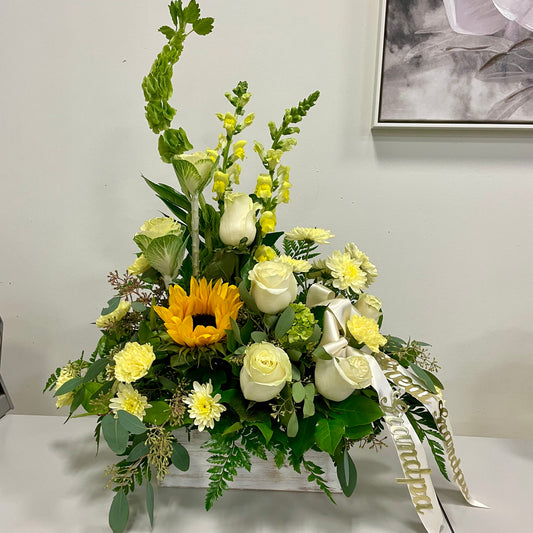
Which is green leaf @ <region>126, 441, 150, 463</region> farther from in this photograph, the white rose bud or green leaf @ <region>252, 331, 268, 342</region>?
the white rose bud

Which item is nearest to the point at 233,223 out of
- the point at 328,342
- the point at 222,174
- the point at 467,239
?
the point at 222,174

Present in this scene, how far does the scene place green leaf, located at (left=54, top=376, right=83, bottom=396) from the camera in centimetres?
59

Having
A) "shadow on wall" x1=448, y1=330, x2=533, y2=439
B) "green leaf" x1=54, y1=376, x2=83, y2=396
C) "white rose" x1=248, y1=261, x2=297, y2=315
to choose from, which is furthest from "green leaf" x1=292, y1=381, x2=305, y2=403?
"shadow on wall" x1=448, y1=330, x2=533, y2=439

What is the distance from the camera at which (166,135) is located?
0.63 metres

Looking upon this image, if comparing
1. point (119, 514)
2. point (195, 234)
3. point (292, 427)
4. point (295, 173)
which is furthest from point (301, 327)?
point (295, 173)

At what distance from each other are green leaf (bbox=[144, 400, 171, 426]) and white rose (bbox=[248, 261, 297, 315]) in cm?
18

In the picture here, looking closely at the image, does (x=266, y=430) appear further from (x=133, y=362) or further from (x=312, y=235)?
(x=312, y=235)

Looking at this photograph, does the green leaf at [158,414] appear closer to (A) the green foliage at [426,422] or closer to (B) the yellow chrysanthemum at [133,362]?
(B) the yellow chrysanthemum at [133,362]

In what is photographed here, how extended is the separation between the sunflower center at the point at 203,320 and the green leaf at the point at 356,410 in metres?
0.20

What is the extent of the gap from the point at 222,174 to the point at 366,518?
0.55 meters

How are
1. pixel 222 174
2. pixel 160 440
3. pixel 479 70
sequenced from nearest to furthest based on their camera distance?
1. pixel 160 440
2. pixel 222 174
3. pixel 479 70

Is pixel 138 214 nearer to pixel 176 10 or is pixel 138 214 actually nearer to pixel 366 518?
pixel 176 10

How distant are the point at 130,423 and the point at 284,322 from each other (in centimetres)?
23

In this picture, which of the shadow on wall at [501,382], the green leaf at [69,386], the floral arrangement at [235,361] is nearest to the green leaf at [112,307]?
the floral arrangement at [235,361]
